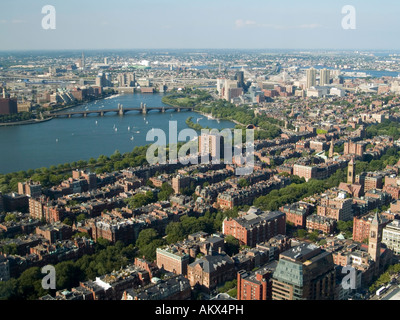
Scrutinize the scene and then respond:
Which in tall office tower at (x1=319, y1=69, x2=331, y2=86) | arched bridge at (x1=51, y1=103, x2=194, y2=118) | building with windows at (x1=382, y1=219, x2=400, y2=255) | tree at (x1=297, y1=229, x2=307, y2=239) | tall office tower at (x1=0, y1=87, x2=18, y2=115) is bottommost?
tree at (x1=297, y1=229, x2=307, y2=239)

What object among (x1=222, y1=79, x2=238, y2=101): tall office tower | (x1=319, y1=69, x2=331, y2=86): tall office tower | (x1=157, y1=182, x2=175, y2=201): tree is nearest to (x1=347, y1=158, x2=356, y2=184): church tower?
(x1=157, y1=182, x2=175, y2=201): tree

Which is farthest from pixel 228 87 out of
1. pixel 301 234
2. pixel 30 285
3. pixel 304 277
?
pixel 304 277

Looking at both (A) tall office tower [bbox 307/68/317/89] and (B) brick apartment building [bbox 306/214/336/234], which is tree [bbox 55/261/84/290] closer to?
(B) brick apartment building [bbox 306/214/336/234]

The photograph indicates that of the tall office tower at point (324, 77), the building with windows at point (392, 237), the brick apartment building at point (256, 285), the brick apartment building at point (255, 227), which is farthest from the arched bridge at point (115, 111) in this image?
the brick apartment building at point (256, 285)

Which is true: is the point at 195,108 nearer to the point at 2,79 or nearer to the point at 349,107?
the point at 349,107

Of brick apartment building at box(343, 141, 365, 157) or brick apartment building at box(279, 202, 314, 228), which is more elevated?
brick apartment building at box(343, 141, 365, 157)

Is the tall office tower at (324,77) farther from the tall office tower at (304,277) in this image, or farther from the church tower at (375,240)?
the tall office tower at (304,277)

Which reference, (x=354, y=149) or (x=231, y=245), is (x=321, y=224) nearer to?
(x=231, y=245)
